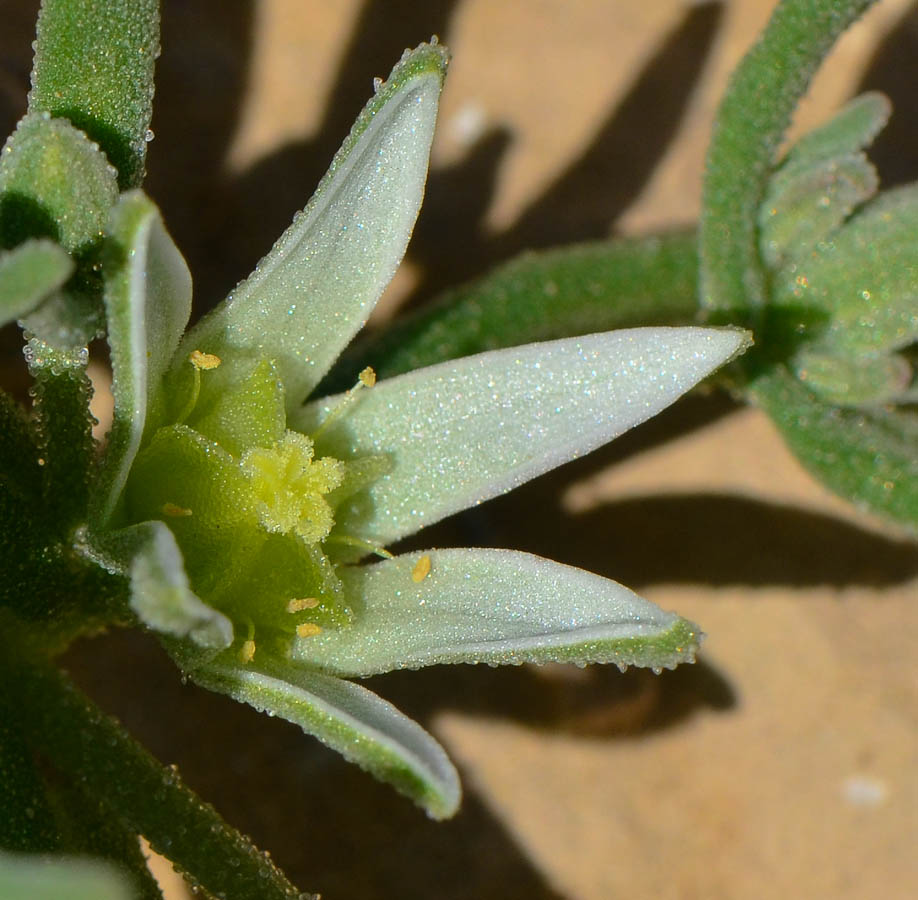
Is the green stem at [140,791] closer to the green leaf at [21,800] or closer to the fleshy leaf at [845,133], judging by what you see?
the green leaf at [21,800]

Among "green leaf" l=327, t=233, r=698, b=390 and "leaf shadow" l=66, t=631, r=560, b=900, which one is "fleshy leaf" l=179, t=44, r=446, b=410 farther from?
"leaf shadow" l=66, t=631, r=560, b=900

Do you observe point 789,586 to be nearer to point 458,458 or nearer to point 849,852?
point 849,852

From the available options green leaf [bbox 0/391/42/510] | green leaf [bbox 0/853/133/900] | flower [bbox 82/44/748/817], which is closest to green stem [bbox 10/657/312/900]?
flower [bbox 82/44/748/817]

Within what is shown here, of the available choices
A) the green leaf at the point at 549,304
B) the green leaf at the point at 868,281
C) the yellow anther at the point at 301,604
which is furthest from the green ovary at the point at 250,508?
the green leaf at the point at 868,281

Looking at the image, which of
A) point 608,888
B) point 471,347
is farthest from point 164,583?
point 608,888

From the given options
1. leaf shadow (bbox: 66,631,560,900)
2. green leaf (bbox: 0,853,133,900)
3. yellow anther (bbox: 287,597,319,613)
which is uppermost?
green leaf (bbox: 0,853,133,900)

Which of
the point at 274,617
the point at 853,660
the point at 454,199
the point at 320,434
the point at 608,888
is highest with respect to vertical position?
the point at 454,199

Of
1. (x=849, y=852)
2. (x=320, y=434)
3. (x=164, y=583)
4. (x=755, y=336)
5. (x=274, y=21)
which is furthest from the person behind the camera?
(x=274, y=21)
